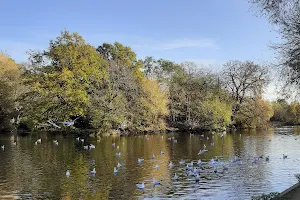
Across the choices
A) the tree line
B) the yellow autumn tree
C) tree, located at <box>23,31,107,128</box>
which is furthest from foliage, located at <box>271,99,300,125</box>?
tree, located at <box>23,31,107,128</box>

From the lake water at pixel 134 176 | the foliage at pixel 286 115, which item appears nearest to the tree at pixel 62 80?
the lake water at pixel 134 176

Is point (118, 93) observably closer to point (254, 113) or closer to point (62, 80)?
point (62, 80)

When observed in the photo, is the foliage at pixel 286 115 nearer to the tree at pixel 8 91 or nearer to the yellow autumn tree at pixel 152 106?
the yellow autumn tree at pixel 152 106

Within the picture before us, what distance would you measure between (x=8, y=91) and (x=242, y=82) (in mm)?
35761

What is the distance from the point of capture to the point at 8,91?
4919cm

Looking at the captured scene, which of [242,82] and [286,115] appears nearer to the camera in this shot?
[242,82]

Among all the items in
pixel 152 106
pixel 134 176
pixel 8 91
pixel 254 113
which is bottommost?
pixel 134 176

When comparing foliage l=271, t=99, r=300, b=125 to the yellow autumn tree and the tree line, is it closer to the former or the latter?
the tree line

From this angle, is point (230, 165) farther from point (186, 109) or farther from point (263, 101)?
point (263, 101)

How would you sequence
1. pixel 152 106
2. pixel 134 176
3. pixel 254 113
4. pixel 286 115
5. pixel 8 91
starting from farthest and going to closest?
pixel 286 115 < pixel 254 113 < pixel 8 91 < pixel 152 106 < pixel 134 176

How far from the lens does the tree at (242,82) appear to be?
53875 millimetres

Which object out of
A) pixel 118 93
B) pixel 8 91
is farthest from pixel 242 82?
pixel 8 91

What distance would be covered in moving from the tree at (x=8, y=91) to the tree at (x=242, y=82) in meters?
32.1

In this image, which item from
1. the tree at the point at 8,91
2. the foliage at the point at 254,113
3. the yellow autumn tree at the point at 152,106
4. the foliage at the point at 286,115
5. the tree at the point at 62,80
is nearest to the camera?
the tree at the point at 62,80
